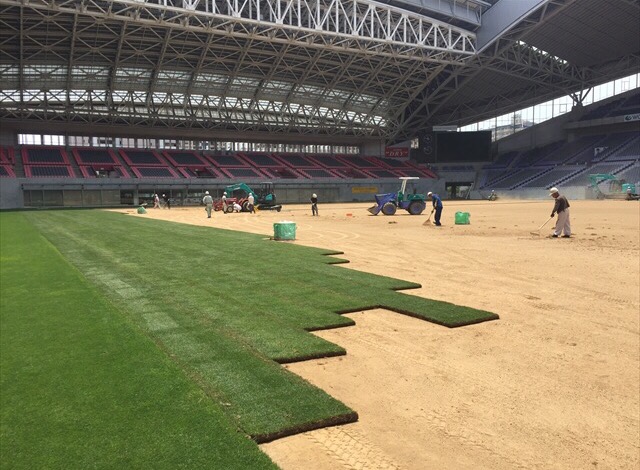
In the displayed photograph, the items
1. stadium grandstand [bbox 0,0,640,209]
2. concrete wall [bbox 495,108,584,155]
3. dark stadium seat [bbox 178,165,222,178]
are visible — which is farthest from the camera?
concrete wall [bbox 495,108,584,155]

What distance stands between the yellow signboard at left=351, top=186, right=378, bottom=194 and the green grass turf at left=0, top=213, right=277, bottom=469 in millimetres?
65309

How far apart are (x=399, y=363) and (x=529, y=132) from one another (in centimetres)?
8372

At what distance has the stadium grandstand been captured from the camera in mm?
47781

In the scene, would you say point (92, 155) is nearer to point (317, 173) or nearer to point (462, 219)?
point (317, 173)

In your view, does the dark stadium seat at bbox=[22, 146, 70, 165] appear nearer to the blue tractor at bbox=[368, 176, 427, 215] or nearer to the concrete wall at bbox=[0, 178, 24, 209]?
the concrete wall at bbox=[0, 178, 24, 209]

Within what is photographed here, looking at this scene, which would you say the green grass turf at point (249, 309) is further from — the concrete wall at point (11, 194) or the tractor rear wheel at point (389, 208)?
the concrete wall at point (11, 194)

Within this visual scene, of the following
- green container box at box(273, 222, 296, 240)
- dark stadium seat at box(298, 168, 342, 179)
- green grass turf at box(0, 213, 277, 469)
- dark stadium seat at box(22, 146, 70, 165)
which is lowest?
green grass turf at box(0, 213, 277, 469)

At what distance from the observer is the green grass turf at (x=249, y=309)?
4.34 metres

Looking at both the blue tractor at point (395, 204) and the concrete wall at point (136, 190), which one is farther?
the concrete wall at point (136, 190)

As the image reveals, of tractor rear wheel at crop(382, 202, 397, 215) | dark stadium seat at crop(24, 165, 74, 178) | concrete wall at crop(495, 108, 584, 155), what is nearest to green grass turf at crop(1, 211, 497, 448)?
tractor rear wheel at crop(382, 202, 397, 215)

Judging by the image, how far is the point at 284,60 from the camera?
57375 mm

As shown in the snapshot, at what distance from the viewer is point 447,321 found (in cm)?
715

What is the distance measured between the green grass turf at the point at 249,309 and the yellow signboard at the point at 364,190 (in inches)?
2235

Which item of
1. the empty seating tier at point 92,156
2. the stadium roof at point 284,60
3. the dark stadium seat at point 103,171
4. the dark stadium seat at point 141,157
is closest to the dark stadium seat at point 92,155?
the empty seating tier at point 92,156
